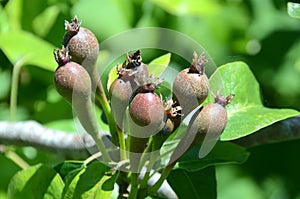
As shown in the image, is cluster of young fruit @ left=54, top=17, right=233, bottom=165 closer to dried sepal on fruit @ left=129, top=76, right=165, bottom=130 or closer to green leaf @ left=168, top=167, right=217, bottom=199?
dried sepal on fruit @ left=129, top=76, right=165, bottom=130

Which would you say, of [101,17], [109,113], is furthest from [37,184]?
[101,17]

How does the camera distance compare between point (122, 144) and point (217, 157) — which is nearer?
point (122, 144)

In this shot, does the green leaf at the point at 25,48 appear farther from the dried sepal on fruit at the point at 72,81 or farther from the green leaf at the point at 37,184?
the dried sepal on fruit at the point at 72,81

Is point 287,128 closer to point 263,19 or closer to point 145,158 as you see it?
point 145,158

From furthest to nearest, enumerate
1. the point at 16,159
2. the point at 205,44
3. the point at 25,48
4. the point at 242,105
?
the point at 205,44, the point at 25,48, the point at 16,159, the point at 242,105

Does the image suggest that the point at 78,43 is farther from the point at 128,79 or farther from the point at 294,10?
the point at 294,10

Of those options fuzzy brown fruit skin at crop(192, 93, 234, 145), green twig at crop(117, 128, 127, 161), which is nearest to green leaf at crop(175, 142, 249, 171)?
green twig at crop(117, 128, 127, 161)
